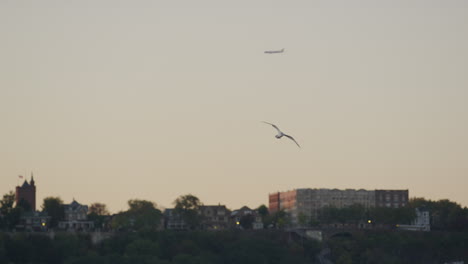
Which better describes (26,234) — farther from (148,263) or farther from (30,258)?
(148,263)

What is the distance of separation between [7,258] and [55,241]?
13075 mm

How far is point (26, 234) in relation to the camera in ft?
651

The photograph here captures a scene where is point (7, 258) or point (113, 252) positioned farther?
point (113, 252)

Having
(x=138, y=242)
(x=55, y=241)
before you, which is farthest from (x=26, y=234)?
(x=138, y=242)

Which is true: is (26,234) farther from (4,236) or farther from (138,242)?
(138,242)

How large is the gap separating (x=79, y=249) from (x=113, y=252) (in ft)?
23.3

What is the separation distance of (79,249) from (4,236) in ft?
43.3

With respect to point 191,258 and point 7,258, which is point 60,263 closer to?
point 7,258

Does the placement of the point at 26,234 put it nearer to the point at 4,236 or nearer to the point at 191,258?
the point at 4,236

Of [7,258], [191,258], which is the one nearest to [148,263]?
[191,258]

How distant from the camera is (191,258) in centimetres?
19625

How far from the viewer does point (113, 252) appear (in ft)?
656

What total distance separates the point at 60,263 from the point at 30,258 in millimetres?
5335

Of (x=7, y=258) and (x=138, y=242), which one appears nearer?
(x=7, y=258)
